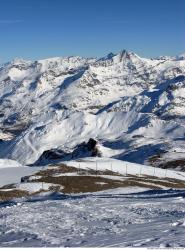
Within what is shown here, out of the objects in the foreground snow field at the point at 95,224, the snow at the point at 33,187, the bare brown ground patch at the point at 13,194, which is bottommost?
the bare brown ground patch at the point at 13,194

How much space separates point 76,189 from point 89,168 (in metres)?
44.1

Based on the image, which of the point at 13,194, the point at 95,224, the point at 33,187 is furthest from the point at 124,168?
the point at 95,224

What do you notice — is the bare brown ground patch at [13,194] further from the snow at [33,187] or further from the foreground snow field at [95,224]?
the foreground snow field at [95,224]

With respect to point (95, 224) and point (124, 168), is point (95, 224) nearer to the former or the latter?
point (95, 224)

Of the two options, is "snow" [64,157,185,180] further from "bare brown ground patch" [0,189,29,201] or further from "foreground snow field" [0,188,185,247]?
"foreground snow field" [0,188,185,247]

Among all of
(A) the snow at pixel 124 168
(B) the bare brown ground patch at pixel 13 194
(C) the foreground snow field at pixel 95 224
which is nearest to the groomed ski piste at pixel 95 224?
(C) the foreground snow field at pixel 95 224

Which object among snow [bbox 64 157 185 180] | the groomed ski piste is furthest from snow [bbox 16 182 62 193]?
snow [bbox 64 157 185 180]

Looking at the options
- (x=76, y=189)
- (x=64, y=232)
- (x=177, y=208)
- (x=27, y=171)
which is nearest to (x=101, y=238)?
(x=64, y=232)

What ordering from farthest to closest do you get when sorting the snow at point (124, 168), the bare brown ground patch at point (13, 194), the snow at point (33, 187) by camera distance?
the snow at point (124, 168) → the snow at point (33, 187) → the bare brown ground patch at point (13, 194)

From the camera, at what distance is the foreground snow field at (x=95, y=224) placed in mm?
22000

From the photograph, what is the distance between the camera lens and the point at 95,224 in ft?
90.2

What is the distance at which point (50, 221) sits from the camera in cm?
2923

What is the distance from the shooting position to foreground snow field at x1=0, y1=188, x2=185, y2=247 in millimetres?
22000

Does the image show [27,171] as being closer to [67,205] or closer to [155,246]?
[67,205]
